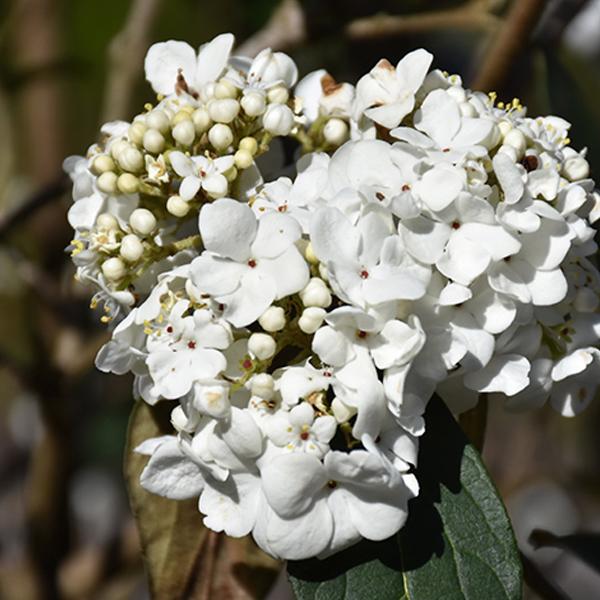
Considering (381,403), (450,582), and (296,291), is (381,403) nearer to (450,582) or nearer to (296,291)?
(296,291)

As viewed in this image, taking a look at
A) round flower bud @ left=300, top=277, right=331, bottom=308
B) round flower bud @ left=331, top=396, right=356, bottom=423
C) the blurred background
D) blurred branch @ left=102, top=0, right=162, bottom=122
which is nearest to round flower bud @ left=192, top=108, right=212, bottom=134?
round flower bud @ left=300, top=277, right=331, bottom=308

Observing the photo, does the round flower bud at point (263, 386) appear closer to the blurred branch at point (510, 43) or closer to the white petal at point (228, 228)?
the white petal at point (228, 228)

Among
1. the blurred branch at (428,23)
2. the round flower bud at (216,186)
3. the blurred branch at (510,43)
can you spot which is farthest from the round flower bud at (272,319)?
the blurred branch at (428,23)

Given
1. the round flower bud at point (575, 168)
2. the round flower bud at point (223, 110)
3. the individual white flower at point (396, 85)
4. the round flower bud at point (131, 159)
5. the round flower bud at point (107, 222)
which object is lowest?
the round flower bud at point (107, 222)

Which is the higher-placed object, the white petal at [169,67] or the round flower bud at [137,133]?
the white petal at [169,67]

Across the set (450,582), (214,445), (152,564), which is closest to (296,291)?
(214,445)

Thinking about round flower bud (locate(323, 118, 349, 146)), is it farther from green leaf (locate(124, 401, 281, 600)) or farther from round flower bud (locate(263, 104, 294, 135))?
green leaf (locate(124, 401, 281, 600))
